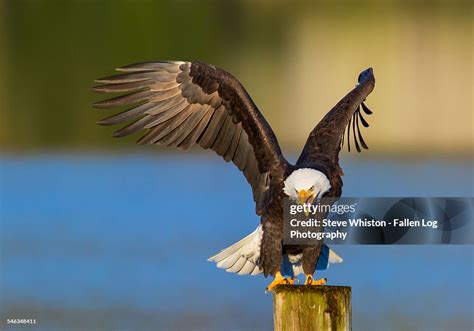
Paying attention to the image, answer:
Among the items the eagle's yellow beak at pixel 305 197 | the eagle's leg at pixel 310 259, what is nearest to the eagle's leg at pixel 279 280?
the eagle's leg at pixel 310 259

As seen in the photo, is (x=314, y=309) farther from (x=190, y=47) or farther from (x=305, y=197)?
(x=190, y=47)

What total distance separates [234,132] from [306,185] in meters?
0.60

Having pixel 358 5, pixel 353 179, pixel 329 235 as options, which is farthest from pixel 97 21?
pixel 329 235

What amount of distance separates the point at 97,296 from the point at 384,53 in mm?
9223

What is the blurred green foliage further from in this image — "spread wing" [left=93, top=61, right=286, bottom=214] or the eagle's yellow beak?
the eagle's yellow beak

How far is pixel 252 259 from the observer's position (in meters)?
5.04

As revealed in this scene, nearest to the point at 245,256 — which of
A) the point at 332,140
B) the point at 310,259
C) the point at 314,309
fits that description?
the point at 310,259

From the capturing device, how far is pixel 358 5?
1756cm

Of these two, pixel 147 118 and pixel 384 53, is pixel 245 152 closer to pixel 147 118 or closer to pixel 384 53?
pixel 147 118

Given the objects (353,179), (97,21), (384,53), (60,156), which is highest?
(97,21)

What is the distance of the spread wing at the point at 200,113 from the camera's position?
5.04 meters

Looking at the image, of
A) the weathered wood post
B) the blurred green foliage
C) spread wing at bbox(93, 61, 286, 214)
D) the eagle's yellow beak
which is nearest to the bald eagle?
spread wing at bbox(93, 61, 286, 214)

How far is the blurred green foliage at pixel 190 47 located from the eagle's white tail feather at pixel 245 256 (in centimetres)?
740

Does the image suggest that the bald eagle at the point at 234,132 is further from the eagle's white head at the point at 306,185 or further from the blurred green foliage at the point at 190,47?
the blurred green foliage at the point at 190,47
